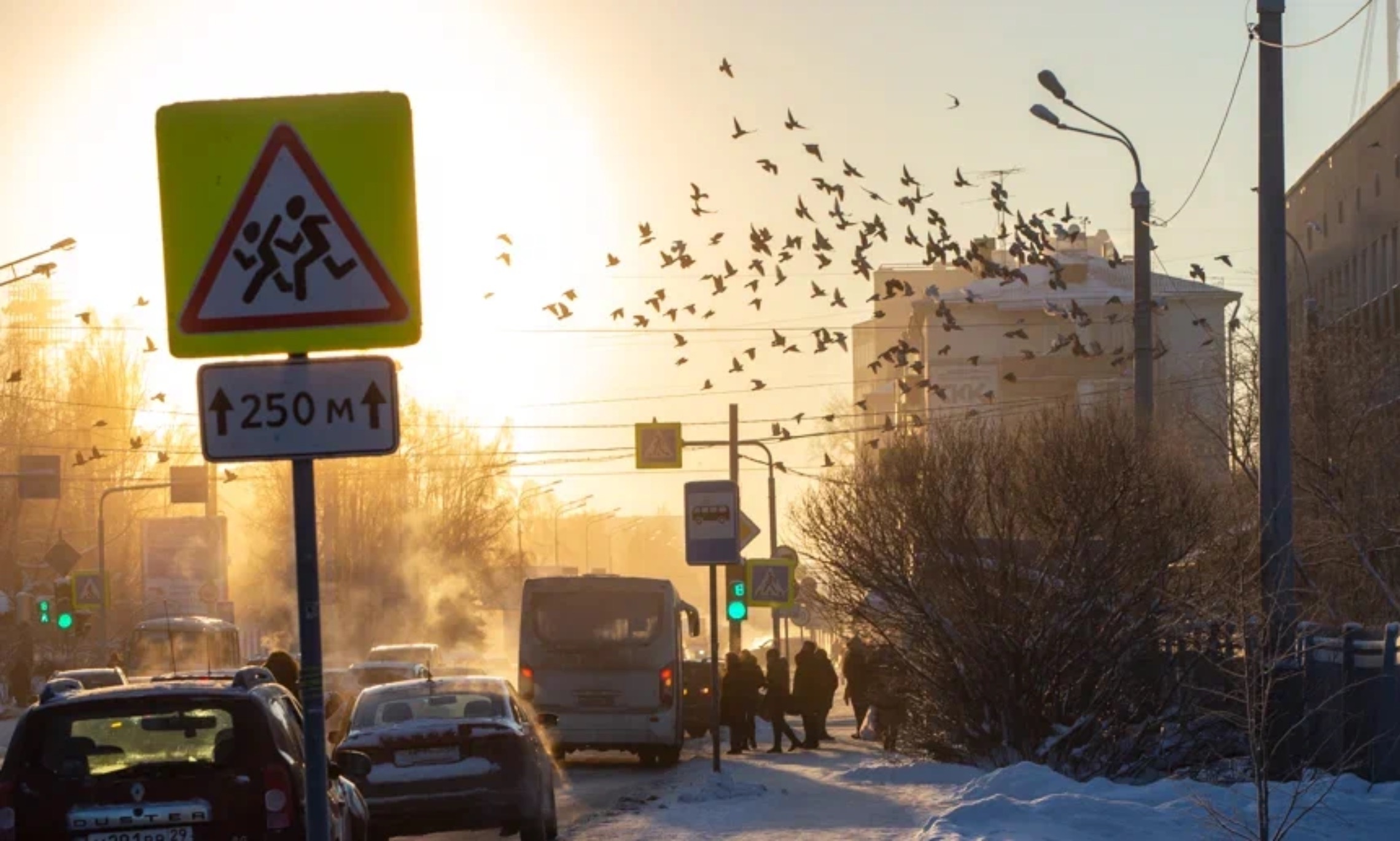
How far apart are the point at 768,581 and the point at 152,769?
2097 cm

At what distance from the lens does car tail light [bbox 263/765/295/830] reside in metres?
10.8

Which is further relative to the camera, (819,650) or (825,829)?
(819,650)

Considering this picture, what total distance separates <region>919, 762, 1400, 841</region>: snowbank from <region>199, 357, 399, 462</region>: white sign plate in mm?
8591

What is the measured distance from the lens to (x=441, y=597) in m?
96.9

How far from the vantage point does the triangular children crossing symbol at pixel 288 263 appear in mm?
6328

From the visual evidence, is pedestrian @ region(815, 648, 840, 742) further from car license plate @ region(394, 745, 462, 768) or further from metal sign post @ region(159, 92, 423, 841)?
metal sign post @ region(159, 92, 423, 841)

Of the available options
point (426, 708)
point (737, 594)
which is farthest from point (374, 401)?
point (737, 594)

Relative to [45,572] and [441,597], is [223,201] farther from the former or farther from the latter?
[441,597]

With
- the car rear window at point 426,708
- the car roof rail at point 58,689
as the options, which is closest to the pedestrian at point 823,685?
the car rear window at point 426,708

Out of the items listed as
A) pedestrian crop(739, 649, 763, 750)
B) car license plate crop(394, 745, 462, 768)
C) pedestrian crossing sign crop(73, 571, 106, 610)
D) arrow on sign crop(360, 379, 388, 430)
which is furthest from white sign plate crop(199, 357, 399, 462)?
pedestrian crossing sign crop(73, 571, 106, 610)

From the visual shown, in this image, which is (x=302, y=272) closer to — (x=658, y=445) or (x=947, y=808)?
(x=947, y=808)

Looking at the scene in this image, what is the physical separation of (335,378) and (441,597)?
91.4m

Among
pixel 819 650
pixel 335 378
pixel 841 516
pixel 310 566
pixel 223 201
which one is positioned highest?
pixel 223 201

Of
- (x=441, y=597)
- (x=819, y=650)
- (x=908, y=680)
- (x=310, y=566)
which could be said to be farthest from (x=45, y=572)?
(x=310, y=566)
